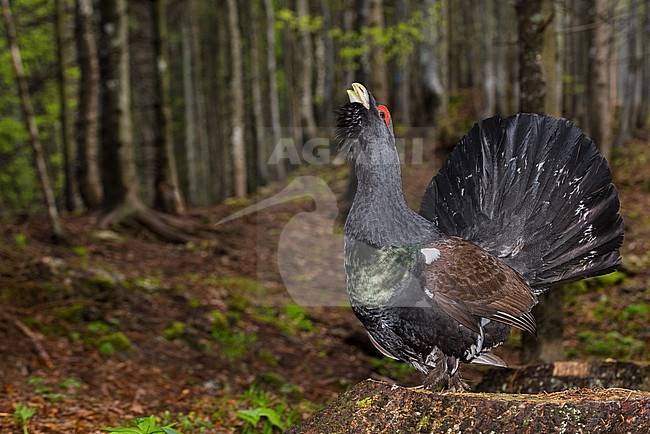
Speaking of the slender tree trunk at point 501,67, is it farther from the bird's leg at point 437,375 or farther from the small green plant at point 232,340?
the bird's leg at point 437,375

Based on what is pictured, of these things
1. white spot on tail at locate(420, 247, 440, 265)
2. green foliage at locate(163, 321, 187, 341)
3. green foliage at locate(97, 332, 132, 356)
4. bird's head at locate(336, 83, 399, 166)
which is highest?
bird's head at locate(336, 83, 399, 166)

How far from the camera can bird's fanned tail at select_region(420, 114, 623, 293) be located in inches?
172

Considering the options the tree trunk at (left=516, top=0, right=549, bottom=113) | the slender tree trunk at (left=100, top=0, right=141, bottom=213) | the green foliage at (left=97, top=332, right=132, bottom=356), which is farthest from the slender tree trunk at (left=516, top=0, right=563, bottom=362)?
the slender tree trunk at (left=100, top=0, right=141, bottom=213)

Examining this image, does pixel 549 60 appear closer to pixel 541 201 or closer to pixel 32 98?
pixel 541 201

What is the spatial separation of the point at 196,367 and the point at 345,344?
9.17 feet

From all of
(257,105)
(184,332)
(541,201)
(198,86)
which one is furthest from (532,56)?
(198,86)

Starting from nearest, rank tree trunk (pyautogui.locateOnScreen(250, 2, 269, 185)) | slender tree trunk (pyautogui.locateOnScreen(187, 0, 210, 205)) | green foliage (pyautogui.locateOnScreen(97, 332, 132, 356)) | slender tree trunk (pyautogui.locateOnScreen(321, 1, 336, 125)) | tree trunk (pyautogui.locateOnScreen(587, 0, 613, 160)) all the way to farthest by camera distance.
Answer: green foliage (pyautogui.locateOnScreen(97, 332, 132, 356)) < tree trunk (pyautogui.locateOnScreen(587, 0, 613, 160)) < tree trunk (pyautogui.locateOnScreen(250, 2, 269, 185)) < slender tree trunk (pyautogui.locateOnScreen(187, 0, 210, 205)) < slender tree trunk (pyautogui.locateOnScreen(321, 1, 336, 125))

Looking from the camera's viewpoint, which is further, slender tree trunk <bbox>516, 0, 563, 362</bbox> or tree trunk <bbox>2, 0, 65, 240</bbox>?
tree trunk <bbox>2, 0, 65, 240</bbox>

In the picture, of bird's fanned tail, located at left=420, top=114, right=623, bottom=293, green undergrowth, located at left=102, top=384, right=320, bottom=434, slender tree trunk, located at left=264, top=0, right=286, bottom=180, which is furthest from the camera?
slender tree trunk, located at left=264, top=0, right=286, bottom=180

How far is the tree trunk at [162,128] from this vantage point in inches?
567

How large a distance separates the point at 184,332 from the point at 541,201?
19.3 feet

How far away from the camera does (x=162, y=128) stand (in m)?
14.5

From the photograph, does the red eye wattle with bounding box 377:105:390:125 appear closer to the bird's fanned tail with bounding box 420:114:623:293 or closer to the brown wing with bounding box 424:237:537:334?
the brown wing with bounding box 424:237:537:334

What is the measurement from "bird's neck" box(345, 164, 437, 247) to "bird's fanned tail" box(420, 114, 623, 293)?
2.79ft
